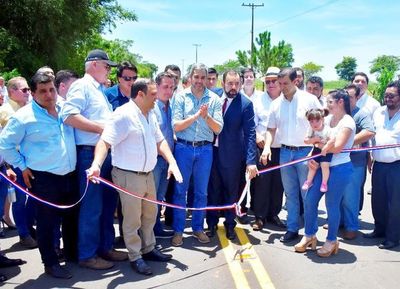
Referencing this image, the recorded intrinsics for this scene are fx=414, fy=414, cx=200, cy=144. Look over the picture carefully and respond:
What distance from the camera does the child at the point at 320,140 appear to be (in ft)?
16.0

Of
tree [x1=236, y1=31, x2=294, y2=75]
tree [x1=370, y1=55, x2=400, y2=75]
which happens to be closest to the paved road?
tree [x1=236, y1=31, x2=294, y2=75]

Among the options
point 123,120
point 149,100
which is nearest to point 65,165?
point 123,120

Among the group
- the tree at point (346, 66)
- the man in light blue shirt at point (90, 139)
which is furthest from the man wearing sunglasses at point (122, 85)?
the tree at point (346, 66)

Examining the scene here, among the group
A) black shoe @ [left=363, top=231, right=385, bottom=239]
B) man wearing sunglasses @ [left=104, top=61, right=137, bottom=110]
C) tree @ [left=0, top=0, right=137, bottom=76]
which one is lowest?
black shoe @ [left=363, top=231, right=385, bottom=239]

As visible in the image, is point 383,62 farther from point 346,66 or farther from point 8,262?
point 8,262

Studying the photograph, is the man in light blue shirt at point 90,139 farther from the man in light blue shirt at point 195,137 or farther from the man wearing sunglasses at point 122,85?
the man in light blue shirt at point 195,137

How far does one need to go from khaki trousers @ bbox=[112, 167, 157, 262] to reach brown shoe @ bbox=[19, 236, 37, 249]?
1.56m

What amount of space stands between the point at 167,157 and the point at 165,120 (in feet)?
2.90

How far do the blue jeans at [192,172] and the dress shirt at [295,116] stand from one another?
106cm

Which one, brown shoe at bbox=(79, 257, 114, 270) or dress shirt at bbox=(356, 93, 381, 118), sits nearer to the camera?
brown shoe at bbox=(79, 257, 114, 270)

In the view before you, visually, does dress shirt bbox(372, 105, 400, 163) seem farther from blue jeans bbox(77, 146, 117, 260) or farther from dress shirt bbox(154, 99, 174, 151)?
blue jeans bbox(77, 146, 117, 260)

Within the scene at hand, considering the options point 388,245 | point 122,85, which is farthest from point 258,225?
point 122,85

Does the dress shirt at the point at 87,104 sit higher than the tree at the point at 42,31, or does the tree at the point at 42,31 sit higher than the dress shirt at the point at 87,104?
the tree at the point at 42,31

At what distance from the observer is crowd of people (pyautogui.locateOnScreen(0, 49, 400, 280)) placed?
4348 millimetres
